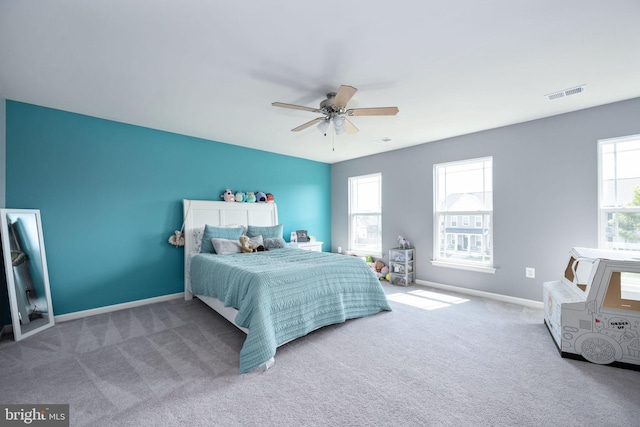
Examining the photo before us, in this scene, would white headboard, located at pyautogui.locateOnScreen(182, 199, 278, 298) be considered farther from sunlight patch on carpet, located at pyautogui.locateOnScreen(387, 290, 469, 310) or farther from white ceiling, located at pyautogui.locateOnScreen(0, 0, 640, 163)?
sunlight patch on carpet, located at pyautogui.locateOnScreen(387, 290, 469, 310)

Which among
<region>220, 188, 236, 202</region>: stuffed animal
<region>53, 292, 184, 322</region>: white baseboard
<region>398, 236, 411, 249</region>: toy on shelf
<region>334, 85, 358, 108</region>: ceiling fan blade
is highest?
<region>334, 85, 358, 108</region>: ceiling fan blade

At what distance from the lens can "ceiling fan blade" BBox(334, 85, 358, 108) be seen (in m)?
2.20

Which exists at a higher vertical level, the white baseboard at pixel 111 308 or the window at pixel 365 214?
the window at pixel 365 214

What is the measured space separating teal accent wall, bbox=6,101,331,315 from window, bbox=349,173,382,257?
8.41 ft

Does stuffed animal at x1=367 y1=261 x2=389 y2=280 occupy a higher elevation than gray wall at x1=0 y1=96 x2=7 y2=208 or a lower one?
lower

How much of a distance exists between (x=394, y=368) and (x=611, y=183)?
127 inches

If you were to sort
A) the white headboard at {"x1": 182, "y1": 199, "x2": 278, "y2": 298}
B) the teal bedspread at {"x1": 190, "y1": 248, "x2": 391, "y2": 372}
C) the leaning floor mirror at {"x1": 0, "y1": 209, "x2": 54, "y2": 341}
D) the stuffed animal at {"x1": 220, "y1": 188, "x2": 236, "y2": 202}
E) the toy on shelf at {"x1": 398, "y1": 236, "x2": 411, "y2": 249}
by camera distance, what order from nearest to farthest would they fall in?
the teal bedspread at {"x1": 190, "y1": 248, "x2": 391, "y2": 372}
the leaning floor mirror at {"x1": 0, "y1": 209, "x2": 54, "y2": 341}
the white headboard at {"x1": 182, "y1": 199, "x2": 278, "y2": 298}
the stuffed animal at {"x1": 220, "y1": 188, "x2": 236, "y2": 202}
the toy on shelf at {"x1": 398, "y1": 236, "x2": 411, "y2": 249}

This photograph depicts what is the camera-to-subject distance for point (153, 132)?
150 inches

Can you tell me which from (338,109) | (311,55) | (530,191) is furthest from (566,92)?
(311,55)

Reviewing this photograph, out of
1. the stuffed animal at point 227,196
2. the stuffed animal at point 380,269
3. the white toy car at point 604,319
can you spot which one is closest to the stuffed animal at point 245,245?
the stuffed animal at point 227,196

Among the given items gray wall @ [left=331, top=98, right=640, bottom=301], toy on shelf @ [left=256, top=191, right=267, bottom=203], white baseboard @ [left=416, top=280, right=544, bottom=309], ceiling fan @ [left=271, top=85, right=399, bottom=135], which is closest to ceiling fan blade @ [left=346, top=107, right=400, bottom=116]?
ceiling fan @ [left=271, top=85, right=399, bottom=135]

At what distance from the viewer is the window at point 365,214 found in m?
5.48

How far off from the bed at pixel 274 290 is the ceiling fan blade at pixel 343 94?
1.63 meters

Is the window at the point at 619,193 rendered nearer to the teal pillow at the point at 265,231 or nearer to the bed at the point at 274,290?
the bed at the point at 274,290
